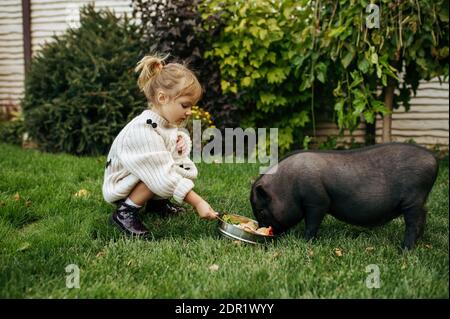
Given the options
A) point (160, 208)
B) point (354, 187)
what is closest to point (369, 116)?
point (354, 187)

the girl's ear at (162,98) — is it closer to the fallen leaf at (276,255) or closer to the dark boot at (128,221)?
the dark boot at (128,221)

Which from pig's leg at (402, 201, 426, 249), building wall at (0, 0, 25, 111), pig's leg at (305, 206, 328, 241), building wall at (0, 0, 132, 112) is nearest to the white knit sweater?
pig's leg at (305, 206, 328, 241)

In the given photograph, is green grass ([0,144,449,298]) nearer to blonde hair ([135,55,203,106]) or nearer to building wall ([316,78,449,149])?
blonde hair ([135,55,203,106])

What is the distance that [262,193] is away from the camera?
3170 millimetres

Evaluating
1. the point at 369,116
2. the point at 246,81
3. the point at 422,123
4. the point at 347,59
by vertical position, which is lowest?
the point at 422,123

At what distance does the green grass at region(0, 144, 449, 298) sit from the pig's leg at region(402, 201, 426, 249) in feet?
0.25

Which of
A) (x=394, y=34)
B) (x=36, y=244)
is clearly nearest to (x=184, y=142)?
(x=36, y=244)

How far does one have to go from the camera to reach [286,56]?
6059 millimetres

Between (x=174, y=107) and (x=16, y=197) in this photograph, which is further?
(x=16, y=197)

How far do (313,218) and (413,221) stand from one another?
59cm

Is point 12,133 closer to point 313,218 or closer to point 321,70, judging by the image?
point 321,70

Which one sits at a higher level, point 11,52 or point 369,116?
point 11,52

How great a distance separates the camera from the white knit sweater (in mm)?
3193

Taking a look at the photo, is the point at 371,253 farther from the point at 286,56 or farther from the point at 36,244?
the point at 286,56
